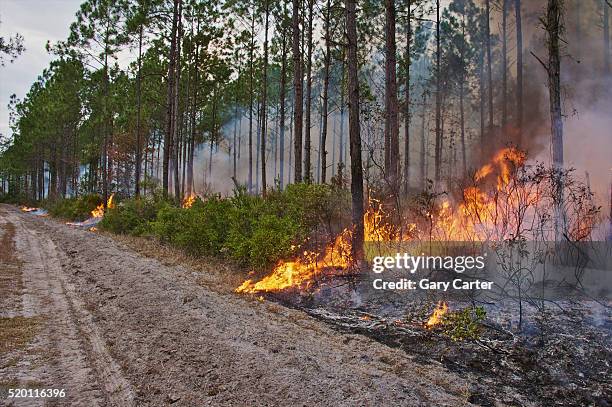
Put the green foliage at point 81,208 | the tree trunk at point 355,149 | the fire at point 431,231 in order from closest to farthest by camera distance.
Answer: the fire at point 431,231 → the tree trunk at point 355,149 → the green foliage at point 81,208

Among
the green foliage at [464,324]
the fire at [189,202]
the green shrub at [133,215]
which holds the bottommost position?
the green foliage at [464,324]

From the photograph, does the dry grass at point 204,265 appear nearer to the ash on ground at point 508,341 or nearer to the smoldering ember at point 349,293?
the smoldering ember at point 349,293

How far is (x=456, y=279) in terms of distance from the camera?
7.01 meters

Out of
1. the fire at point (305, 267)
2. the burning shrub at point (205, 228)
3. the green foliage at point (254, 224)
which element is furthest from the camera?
the burning shrub at point (205, 228)

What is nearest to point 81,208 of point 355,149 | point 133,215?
point 133,215

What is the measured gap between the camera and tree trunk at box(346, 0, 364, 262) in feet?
27.4

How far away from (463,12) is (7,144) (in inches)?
2100

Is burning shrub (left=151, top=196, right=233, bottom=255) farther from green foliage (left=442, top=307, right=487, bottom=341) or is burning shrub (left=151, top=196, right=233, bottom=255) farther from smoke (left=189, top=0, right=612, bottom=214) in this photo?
green foliage (left=442, top=307, right=487, bottom=341)

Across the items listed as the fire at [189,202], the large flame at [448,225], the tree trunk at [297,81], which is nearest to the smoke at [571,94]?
the tree trunk at [297,81]

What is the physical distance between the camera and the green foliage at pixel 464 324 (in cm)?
516

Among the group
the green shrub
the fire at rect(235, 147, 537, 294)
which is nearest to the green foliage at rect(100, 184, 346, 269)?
the fire at rect(235, 147, 537, 294)

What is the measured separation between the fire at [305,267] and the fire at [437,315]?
7.35 ft

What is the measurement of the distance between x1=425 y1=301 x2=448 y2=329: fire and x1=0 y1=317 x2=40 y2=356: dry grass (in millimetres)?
5008

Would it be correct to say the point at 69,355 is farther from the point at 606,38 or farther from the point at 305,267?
the point at 606,38
